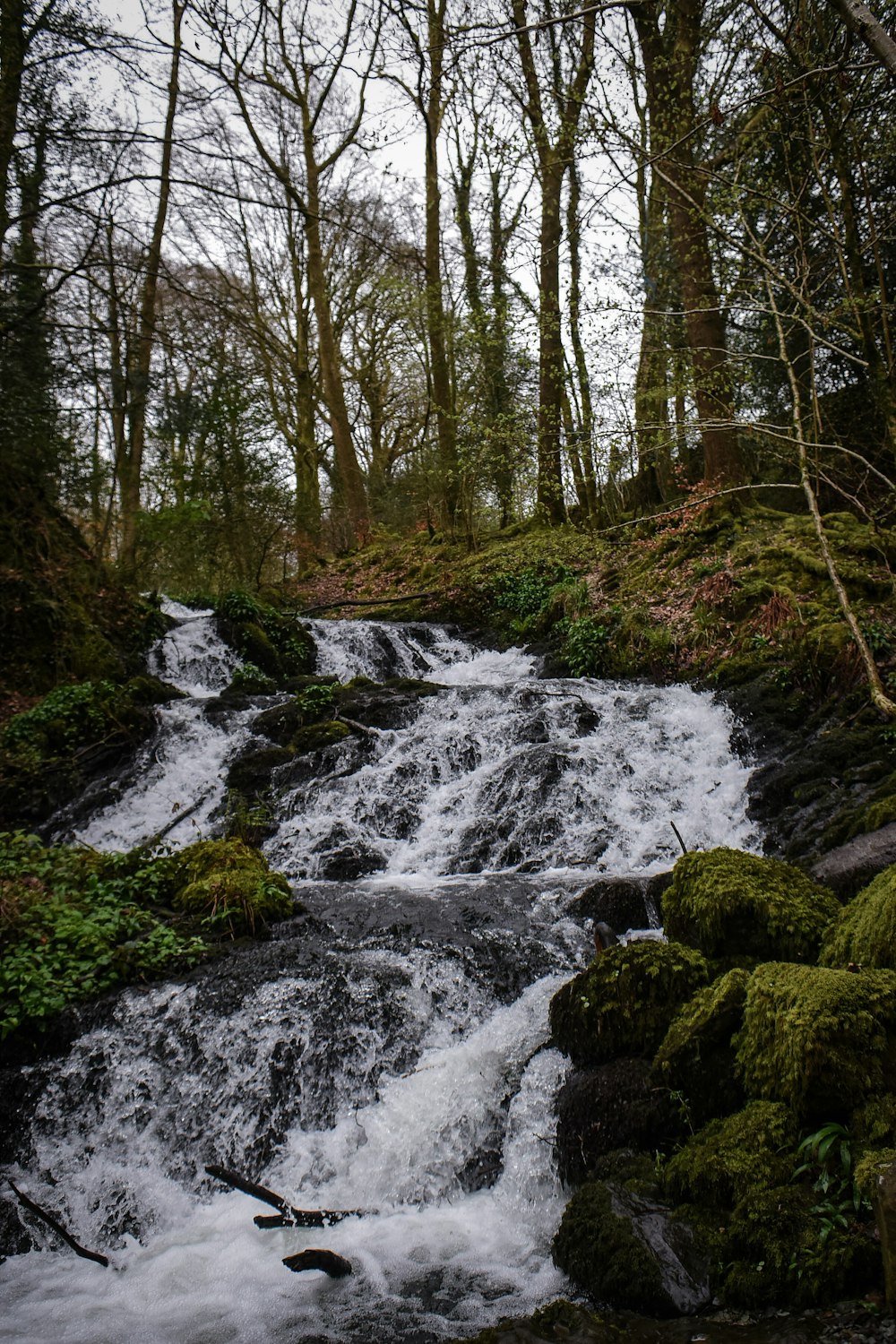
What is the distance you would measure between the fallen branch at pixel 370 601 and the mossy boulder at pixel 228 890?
9820mm

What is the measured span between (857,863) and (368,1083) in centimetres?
333

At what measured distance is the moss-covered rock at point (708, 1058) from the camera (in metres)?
3.19

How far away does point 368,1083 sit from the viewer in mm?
4305

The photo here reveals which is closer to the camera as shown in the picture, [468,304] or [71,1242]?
[71,1242]

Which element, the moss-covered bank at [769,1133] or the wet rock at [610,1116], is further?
the wet rock at [610,1116]

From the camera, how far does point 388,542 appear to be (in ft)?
70.9

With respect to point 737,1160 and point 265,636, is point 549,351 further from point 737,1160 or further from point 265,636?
point 737,1160

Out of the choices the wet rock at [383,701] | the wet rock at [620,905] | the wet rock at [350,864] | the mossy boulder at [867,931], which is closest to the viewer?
the mossy boulder at [867,931]

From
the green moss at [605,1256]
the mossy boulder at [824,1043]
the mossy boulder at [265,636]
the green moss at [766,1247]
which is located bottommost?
the green moss at [605,1256]

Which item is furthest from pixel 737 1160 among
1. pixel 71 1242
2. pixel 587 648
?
pixel 587 648

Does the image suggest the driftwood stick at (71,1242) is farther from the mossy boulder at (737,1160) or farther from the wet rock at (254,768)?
the wet rock at (254,768)

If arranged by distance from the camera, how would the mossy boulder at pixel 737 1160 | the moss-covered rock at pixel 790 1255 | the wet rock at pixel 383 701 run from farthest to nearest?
the wet rock at pixel 383 701
the mossy boulder at pixel 737 1160
the moss-covered rock at pixel 790 1255

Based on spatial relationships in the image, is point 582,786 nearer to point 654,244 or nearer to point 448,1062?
point 448,1062

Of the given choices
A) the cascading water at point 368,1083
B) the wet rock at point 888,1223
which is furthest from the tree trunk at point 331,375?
the wet rock at point 888,1223
